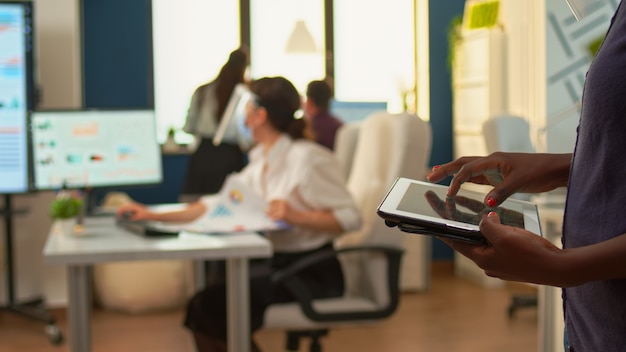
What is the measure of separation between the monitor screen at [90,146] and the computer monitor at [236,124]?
1.20ft

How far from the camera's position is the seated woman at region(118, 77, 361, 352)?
3.03m

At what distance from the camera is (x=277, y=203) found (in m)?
3.08

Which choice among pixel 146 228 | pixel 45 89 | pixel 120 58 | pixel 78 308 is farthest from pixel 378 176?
pixel 120 58

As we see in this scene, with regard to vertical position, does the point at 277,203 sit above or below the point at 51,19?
below

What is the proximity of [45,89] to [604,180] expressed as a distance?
471 cm

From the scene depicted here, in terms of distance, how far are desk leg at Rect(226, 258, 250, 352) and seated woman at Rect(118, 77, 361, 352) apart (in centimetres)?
20

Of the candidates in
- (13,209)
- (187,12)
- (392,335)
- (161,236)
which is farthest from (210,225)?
(187,12)

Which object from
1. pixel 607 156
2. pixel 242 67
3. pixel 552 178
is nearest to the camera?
pixel 607 156

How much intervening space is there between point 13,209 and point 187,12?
2.73 meters

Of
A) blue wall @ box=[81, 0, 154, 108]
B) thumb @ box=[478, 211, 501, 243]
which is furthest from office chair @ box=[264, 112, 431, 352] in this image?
blue wall @ box=[81, 0, 154, 108]

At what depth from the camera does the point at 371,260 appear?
3.03 m

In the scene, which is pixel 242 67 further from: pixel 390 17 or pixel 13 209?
pixel 390 17

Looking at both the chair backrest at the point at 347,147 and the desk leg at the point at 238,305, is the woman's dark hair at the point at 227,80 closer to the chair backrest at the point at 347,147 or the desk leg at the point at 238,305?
the chair backrest at the point at 347,147

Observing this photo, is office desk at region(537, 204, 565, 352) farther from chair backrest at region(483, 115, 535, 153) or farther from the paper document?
the paper document
